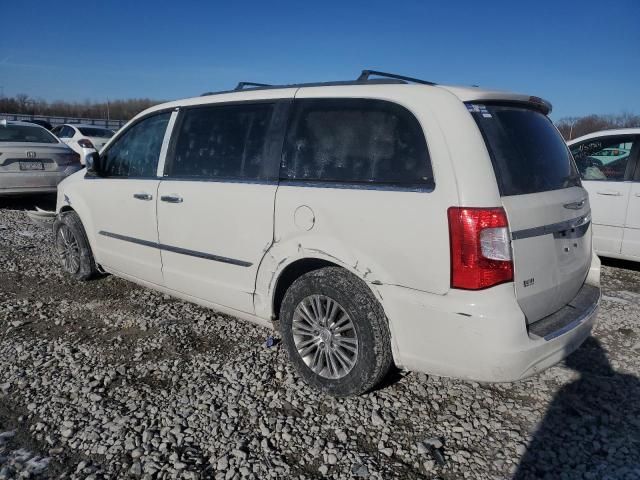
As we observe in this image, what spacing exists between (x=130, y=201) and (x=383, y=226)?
96.9 inches

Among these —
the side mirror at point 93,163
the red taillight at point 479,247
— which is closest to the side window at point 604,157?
the red taillight at point 479,247

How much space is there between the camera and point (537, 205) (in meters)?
2.61

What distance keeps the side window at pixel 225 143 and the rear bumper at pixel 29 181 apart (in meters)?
5.78

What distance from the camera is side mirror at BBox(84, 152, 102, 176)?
Answer: 178 inches

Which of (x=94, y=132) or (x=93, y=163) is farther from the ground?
(x=94, y=132)

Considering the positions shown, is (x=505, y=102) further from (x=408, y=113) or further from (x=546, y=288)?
(x=546, y=288)

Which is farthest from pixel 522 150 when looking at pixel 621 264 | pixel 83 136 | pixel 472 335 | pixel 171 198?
pixel 83 136

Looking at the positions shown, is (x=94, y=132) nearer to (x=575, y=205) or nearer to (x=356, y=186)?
(x=356, y=186)

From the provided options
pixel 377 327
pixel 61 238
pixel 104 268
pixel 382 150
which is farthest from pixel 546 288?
pixel 61 238

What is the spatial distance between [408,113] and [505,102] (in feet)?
2.06

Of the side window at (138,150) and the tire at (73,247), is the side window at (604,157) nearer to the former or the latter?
the side window at (138,150)

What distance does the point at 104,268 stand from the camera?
4773mm

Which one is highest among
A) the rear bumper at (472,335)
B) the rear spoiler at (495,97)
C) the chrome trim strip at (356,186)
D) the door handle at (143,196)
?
the rear spoiler at (495,97)

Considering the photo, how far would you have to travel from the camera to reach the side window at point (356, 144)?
104 inches
